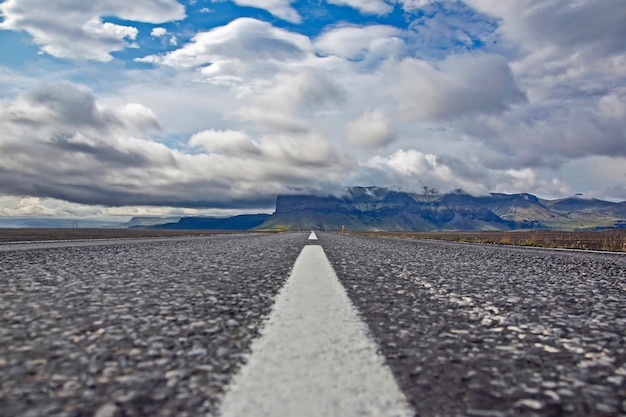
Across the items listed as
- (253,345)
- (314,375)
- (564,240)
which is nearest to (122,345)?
(253,345)

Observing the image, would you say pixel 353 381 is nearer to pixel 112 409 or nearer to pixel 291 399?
pixel 291 399

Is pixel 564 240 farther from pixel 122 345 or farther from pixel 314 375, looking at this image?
pixel 122 345

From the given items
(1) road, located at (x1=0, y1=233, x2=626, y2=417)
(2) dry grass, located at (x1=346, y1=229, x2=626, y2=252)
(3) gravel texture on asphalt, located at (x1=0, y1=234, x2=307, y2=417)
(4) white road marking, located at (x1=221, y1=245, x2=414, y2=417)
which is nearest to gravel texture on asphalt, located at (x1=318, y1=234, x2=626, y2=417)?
(1) road, located at (x1=0, y1=233, x2=626, y2=417)

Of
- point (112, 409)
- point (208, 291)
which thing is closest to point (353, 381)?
point (112, 409)

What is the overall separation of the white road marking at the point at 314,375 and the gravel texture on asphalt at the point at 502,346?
22 cm

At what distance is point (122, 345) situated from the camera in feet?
14.6

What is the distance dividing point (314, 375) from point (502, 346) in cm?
239

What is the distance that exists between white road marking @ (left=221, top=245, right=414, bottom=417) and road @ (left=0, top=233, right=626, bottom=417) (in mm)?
128

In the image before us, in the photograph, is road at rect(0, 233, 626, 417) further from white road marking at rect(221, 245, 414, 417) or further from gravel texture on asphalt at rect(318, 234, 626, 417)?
white road marking at rect(221, 245, 414, 417)

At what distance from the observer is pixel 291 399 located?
318cm

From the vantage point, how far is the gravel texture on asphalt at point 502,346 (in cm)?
332

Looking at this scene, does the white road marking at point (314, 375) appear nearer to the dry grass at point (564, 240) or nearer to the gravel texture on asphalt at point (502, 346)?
the gravel texture on asphalt at point (502, 346)

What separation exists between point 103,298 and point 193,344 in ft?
11.6

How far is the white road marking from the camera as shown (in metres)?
3.06
